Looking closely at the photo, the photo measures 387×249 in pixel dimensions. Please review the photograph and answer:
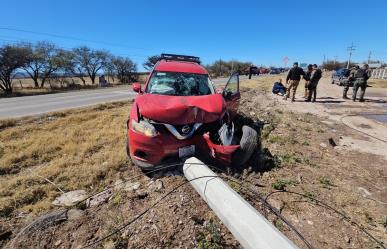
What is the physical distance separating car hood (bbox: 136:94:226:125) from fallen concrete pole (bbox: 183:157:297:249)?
855mm

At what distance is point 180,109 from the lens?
3633 millimetres

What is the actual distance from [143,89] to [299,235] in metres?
3.81

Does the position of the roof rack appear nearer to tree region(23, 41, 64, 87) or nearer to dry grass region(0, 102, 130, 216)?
dry grass region(0, 102, 130, 216)

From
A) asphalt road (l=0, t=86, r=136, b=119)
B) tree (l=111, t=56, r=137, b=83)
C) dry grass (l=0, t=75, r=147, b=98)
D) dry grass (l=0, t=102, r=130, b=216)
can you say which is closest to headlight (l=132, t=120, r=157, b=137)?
dry grass (l=0, t=102, r=130, b=216)

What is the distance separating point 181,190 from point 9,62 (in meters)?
32.4

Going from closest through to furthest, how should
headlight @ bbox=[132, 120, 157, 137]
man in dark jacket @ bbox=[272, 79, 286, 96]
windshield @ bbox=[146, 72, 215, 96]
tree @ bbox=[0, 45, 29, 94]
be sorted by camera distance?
headlight @ bbox=[132, 120, 157, 137] < windshield @ bbox=[146, 72, 215, 96] < man in dark jacket @ bbox=[272, 79, 286, 96] < tree @ bbox=[0, 45, 29, 94]

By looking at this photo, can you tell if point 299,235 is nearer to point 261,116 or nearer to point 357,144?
point 357,144

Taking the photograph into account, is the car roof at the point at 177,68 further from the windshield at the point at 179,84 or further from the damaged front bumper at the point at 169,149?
the damaged front bumper at the point at 169,149

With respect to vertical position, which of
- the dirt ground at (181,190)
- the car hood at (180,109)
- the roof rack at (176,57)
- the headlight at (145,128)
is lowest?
the dirt ground at (181,190)

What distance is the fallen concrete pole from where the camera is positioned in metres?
1.98

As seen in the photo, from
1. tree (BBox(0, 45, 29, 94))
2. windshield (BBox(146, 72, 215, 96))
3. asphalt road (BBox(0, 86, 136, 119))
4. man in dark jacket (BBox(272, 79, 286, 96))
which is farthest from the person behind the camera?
tree (BBox(0, 45, 29, 94))

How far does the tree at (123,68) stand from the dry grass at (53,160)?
4050cm

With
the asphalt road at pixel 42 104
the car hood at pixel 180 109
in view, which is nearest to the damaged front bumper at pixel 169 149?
the car hood at pixel 180 109

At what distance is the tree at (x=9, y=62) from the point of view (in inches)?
1029
